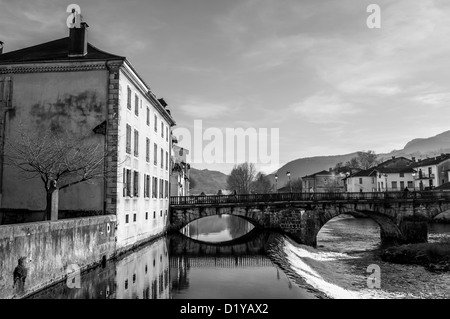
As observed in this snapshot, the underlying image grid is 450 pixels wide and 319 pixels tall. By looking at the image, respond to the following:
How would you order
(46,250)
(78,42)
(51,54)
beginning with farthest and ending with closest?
(51,54) < (78,42) < (46,250)

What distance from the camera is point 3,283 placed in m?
11.1

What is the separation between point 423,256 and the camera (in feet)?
84.1

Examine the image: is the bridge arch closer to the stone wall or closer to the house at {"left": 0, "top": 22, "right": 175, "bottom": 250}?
the house at {"left": 0, "top": 22, "right": 175, "bottom": 250}

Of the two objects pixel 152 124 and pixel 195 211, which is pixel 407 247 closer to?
pixel 195 211

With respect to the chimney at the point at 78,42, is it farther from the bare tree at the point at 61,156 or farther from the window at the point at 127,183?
the window at the point at 127,183

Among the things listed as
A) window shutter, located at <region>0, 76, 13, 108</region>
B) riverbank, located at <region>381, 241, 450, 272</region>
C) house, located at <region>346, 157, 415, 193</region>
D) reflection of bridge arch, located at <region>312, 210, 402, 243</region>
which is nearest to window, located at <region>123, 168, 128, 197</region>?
window shutter, located at <region>0, 76, 13, 108</region>

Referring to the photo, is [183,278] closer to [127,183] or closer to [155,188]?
[127,183]

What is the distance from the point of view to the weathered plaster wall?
22734mm

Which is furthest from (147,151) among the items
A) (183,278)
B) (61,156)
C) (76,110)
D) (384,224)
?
(384,224)

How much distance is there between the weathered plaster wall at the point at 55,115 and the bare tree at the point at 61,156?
0.48 m

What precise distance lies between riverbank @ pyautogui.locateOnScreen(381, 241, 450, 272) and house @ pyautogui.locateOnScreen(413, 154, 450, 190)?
186 ft

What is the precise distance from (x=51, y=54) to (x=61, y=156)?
8.48 metres

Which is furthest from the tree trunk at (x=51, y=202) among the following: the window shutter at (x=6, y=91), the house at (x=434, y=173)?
the house at (x=434, y=173)
